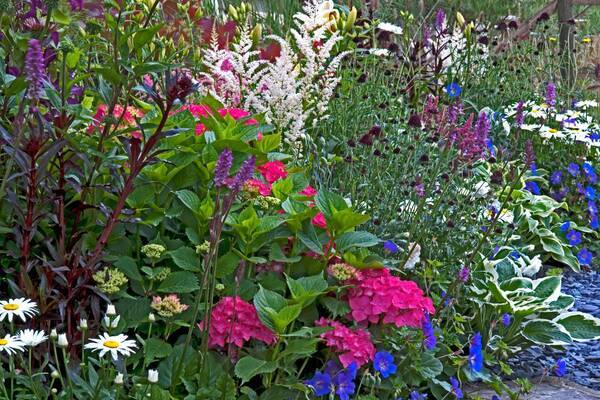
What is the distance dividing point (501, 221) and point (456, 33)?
4.49ft

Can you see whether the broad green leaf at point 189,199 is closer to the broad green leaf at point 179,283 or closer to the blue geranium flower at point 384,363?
the broad green leaf at point 179,283

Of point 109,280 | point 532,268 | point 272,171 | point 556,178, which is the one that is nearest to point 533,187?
point 556,178

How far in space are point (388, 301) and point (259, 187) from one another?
60cm

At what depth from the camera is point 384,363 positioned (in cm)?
265

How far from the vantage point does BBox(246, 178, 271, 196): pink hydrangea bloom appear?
112 inches

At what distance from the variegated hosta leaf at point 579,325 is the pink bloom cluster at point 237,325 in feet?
4.71

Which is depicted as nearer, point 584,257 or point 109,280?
point 109,280

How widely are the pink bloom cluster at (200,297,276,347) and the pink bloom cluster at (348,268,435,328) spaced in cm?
32

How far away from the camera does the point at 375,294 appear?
2.72m

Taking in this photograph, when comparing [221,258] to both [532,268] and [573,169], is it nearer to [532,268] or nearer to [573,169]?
[532,268]

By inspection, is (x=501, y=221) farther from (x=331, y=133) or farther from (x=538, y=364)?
(x=331, y=133)

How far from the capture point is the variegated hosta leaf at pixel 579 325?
11.3ft

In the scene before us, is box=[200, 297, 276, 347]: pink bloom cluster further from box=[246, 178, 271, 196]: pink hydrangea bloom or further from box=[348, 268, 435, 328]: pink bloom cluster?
box=[246, 178, 271, 196]: pink hydrangea bloom

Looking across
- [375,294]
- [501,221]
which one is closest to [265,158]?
[375,294]
